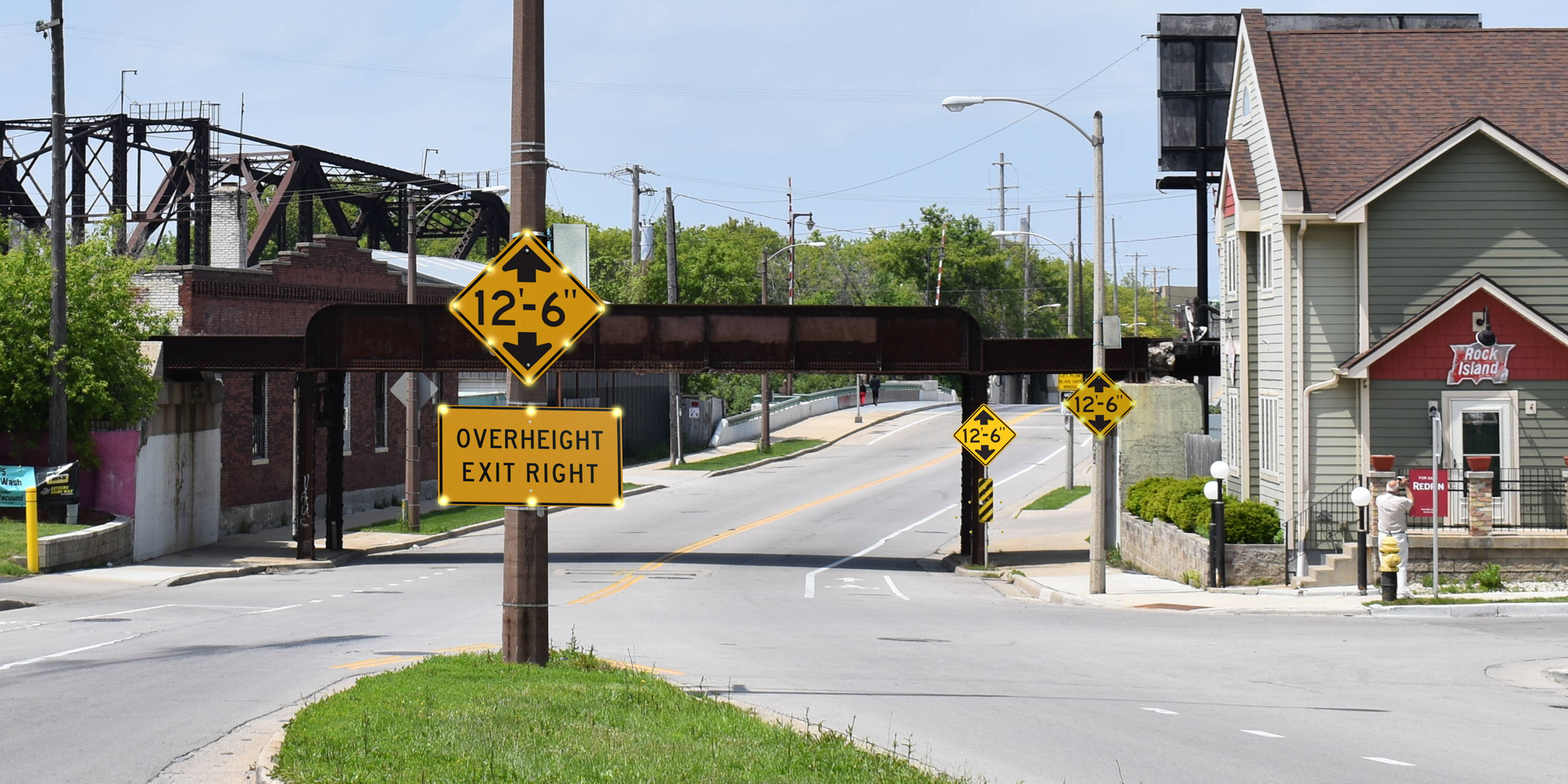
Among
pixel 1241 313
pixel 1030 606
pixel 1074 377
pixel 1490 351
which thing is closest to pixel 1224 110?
pixel 1074 377

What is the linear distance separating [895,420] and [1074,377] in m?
40.2

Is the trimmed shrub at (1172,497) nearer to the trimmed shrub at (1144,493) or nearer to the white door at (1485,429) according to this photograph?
the trimmed shrub at (1144,493)

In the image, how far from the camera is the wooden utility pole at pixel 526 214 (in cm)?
1097

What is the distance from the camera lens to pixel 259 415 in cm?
3709

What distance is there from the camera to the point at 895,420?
245ft

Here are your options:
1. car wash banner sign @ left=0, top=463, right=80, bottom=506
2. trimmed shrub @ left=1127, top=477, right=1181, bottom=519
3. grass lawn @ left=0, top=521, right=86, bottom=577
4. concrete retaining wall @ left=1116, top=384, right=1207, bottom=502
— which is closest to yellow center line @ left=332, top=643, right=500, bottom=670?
grass lawn @ left=0, top=521, right=86, bottom=577

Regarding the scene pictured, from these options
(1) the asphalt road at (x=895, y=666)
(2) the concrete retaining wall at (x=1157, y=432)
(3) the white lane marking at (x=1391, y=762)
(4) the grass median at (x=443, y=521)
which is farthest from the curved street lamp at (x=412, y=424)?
(3) the white lane marking at (x=1391, y=762)

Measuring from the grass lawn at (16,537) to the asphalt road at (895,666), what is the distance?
94.4 inches

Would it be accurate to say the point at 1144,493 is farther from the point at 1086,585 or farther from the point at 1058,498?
the point at 1058,498

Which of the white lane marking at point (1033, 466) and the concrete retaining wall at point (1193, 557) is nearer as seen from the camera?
the concrete retaining wall at point (1193, 557)

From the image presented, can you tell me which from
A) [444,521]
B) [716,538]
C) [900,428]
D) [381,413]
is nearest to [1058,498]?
[716,538]

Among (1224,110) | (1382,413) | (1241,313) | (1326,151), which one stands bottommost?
(1382,413)

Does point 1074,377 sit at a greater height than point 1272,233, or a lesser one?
lesser

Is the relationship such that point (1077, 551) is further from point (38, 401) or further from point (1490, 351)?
point (38, 401)
